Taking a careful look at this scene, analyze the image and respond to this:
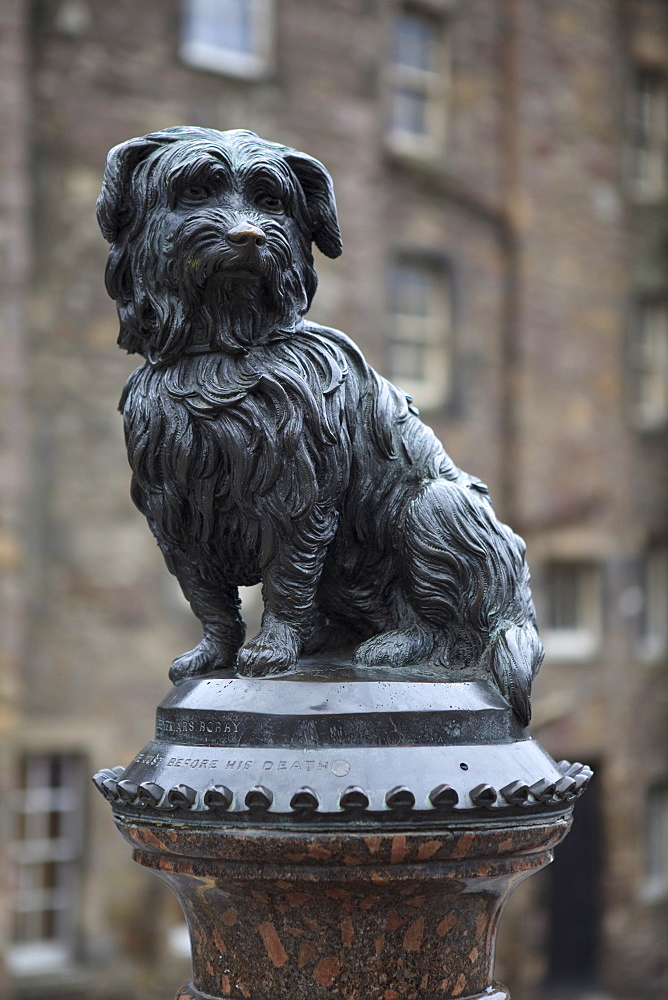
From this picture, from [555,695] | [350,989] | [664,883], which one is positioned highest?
[350,989]

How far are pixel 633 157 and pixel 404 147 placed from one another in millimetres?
3896

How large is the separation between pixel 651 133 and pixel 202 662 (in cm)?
1492

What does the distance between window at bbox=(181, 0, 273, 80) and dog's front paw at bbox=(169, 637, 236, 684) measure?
9.89 meters

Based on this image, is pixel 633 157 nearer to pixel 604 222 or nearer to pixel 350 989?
pixel 604 222

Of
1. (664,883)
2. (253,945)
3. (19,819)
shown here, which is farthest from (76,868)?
(253,945)

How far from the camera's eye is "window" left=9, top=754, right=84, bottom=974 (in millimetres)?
10906

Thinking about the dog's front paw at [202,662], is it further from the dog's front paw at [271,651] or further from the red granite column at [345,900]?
the red granite column at [345,900]

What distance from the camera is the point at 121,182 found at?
2.59 m

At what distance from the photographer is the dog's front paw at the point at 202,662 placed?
2799mm

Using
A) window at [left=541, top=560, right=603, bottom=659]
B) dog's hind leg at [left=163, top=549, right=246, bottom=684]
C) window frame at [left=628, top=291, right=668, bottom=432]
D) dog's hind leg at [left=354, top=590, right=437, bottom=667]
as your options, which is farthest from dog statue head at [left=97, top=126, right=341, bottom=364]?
window frame at [left=628, top=291, right=668, bottom=432]

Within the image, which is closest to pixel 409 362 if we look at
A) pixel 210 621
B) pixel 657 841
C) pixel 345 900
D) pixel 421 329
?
pixel 421 329

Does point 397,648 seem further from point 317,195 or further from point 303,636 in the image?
point 317,195

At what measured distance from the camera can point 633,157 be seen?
15898mm

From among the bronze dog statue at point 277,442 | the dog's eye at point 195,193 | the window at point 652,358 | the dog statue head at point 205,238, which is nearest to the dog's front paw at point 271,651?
the bronze dog statue at point 277,442
